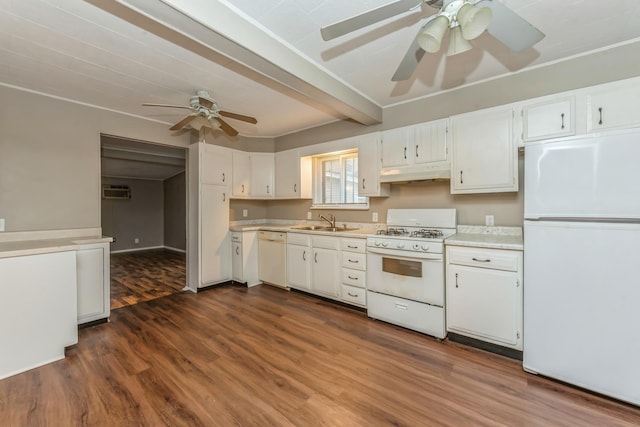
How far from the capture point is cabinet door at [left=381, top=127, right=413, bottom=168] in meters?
3.19

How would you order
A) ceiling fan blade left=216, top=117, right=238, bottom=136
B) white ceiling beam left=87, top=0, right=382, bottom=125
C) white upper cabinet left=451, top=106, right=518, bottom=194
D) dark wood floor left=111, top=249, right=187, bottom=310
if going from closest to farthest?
white ceiling beam left=87, top=0, right=382, bottom=125 < white upper cabinet left=451, top=106, right=518, bottom=194 < ceiling fan blade left=216, top=117, right=238, bottom=136 < dark wood floor left=111, top=249, right=187, bottom=310

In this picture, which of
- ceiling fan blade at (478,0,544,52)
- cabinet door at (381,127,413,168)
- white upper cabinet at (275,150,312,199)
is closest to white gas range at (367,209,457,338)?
cabinet door at (381,127,413,168)

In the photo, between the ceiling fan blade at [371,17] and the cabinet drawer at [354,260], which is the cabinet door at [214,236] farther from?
the ceiling fan blade at [371,17]

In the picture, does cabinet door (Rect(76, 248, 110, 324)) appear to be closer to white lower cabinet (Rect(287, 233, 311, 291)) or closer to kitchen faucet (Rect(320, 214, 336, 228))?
white lower cabinet (Rect(287, 233, 311, 291))

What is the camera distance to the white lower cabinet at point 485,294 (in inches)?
86.9

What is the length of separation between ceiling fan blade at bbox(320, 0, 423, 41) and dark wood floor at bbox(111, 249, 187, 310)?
391 centimetres

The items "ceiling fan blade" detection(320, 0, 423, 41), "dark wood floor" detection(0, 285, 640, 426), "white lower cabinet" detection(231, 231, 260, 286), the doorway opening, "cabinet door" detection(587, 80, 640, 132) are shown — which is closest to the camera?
"ceiling fan blade" detection(320, 0, 423, 41)

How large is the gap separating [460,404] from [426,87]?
2819mm

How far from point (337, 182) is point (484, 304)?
8.55ft

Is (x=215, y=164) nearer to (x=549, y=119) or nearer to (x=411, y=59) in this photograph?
(x=411, y=59)

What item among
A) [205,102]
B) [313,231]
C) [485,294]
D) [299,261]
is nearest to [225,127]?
[205,102]

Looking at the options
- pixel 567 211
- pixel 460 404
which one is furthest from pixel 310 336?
pixel 567 211

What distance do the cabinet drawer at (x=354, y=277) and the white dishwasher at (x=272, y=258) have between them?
3.42 ft

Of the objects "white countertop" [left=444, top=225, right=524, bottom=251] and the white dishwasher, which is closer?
"white countertop" [left=444, top=225, right=524, bottom=251]
